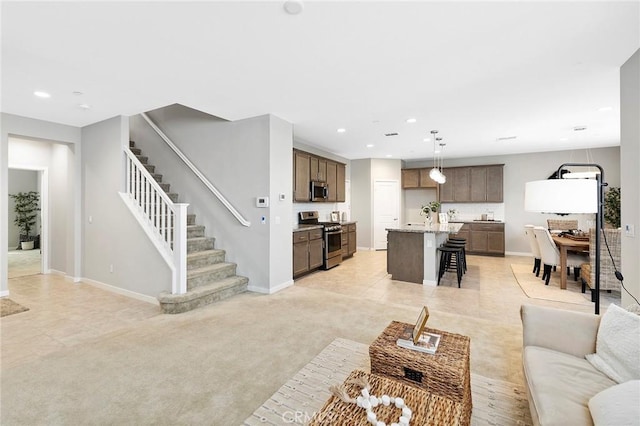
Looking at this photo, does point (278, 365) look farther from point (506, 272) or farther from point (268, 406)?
point (506, 272)

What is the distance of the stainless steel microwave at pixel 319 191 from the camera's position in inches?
256

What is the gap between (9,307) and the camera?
13.0 feet

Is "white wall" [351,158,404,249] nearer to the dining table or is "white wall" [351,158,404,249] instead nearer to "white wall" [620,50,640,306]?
the dining table

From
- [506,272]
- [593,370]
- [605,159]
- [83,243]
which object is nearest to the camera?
[593,370]

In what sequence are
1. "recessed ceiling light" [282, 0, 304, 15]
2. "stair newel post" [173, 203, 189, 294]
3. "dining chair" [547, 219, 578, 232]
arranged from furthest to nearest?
"dining chair" [547, 219, 578, 232] → "stair newel post" [173, 203, 189, 294] → "recessed ceiling light" [282, 0, 304, 15]

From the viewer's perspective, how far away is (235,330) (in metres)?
3.23

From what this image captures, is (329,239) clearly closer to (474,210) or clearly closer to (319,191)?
(319,191)

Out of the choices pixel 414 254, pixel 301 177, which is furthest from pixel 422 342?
pixel 301 177

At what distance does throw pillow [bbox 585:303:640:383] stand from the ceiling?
205 cm

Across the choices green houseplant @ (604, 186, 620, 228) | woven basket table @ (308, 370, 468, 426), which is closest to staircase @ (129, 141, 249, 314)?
woven basket table @ (308, 370, 468, 426)

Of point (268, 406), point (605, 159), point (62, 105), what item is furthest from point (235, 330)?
point (605, 159)

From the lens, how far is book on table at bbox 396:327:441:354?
185 centimetres

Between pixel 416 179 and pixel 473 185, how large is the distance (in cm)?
149

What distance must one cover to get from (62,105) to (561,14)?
18.0ft
